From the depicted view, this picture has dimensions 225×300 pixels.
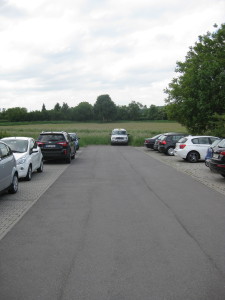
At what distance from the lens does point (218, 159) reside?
12.4 meters

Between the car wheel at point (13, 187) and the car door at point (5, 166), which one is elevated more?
the car door at point (5, 166)

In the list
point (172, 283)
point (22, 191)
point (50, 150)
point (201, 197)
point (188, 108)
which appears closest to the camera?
point (172, 283)

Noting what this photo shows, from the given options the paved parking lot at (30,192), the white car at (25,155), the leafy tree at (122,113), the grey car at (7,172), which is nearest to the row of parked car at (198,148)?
the paved parking lot at (30,192)

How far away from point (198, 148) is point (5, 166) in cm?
1279

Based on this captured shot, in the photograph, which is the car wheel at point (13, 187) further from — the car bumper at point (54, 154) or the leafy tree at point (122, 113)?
the leafy tree at point (122, 113)

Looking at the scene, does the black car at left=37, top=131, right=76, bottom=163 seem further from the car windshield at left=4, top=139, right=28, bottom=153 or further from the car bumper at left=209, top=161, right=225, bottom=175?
the car bumper at left=209, top=161, right=225, bottom=175

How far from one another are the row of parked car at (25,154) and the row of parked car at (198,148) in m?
6.24

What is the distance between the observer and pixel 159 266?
15.4 ft

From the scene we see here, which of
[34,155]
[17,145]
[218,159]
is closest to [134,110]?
[34,155]

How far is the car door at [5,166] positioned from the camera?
9.09 metres

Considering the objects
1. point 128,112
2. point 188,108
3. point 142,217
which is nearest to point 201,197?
point 142,217

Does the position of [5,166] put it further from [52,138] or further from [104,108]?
Answer: [104,108]

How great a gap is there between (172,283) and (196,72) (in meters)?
30.6

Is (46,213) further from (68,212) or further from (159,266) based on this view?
(159,266)
